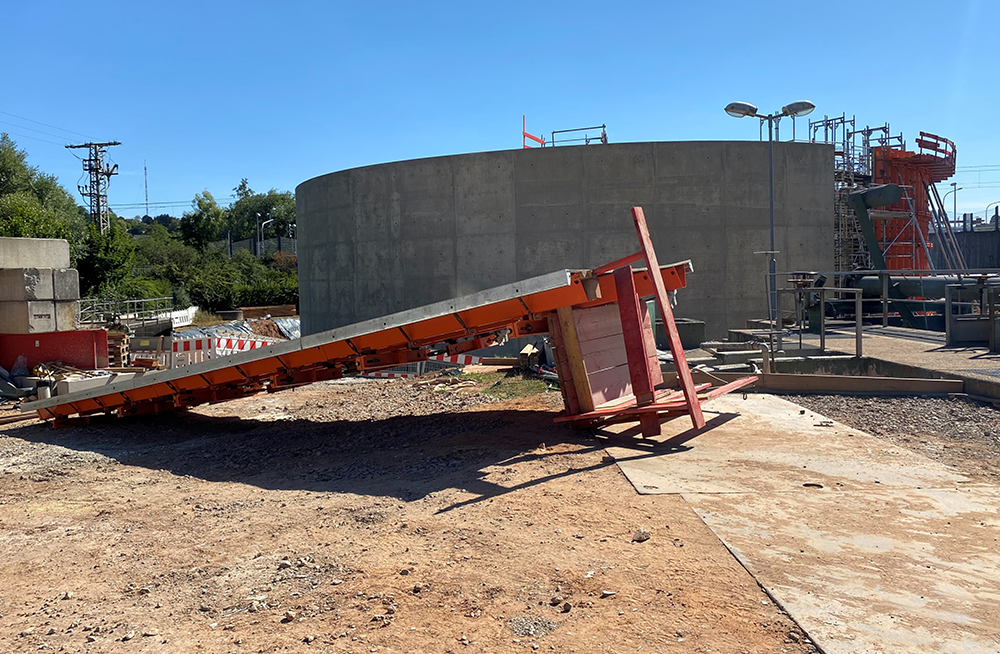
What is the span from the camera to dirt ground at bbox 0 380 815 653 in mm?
3555

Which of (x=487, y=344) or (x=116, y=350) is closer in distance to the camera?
(x=487, y=344)

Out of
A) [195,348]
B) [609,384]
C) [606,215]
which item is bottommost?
[609,384]

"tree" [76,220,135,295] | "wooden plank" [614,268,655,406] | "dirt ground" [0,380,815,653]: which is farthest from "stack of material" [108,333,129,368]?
"tree" [76,220,135,295]

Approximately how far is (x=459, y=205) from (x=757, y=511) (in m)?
17.0

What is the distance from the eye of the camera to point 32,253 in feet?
47.1

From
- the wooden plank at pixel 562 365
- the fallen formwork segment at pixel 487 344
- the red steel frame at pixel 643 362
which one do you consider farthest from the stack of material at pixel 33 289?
the red steel frame at pixel 643 362

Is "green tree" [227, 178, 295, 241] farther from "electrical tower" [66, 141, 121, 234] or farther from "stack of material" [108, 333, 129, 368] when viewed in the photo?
"stack of material" [108, 333, 129, 368]

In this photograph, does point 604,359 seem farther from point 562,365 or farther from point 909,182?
point 909,182

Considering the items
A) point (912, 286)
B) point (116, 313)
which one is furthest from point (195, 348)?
point (116, 313)

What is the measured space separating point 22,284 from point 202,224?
6040 centimetres

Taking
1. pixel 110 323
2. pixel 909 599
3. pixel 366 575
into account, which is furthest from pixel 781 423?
pixel 110 323

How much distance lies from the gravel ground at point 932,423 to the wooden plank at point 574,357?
3313mm

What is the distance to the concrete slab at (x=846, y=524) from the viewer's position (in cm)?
352

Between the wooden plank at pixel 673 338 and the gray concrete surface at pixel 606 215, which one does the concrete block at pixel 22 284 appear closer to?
the gray concrete surface at pixel 606 215
